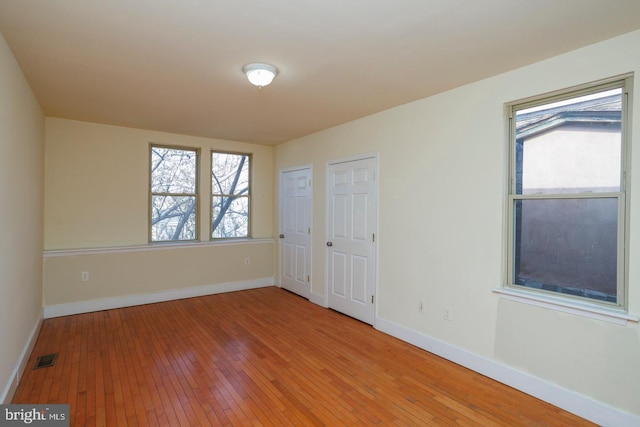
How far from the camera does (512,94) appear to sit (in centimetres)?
257

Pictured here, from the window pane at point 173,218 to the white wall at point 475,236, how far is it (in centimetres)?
278

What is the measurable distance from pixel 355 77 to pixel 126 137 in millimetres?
3431

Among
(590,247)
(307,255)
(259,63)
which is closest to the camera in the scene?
(590,247)

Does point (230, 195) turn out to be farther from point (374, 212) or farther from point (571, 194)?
point (571, 194)

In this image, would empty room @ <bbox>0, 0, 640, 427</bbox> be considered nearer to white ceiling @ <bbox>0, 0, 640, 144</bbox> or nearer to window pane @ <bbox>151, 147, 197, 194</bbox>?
white ceiling @ <bbox>0, 0, 640, 144</bbox>

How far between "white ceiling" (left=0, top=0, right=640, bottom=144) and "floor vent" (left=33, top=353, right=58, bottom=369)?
2468 mm

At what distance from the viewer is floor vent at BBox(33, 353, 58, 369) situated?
9.12 feet

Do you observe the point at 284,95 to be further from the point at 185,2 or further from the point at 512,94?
the point at 512,94

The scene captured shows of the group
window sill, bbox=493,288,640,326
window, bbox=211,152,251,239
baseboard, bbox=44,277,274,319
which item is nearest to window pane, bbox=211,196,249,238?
window, bbox=211,152,251,239

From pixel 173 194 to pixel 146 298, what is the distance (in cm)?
155

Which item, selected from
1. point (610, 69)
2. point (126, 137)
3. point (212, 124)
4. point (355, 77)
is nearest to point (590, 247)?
point (610, 69)

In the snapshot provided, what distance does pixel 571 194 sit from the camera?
90.8 inches

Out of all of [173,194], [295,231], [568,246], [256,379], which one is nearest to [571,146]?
[568,246]
